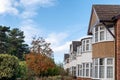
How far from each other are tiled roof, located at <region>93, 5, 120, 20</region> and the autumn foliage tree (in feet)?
69.5

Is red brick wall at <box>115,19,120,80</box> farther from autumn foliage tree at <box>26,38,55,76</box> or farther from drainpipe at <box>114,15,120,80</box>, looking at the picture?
autumn foliage tree at <box>26,38,55,76</box>

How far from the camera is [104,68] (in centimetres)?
3222

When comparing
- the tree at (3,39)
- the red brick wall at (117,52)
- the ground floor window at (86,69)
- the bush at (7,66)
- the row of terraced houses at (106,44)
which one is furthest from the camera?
the tree at (3,39)

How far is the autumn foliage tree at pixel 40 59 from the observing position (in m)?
55.2

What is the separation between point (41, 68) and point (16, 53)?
41398mm

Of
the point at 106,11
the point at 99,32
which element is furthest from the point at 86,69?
the point at 99,32

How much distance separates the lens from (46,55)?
57500 mm

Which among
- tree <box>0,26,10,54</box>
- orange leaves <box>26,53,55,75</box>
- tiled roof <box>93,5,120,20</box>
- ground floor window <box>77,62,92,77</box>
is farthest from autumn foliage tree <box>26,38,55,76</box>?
tree <box>0,26,10,54</box>

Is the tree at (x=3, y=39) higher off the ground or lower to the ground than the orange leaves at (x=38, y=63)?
higher

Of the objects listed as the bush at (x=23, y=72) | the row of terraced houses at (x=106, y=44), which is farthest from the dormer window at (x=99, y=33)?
the bush at (x=23, y=72)

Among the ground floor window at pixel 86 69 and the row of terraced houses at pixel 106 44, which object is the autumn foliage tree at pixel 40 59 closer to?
the ground floor window at pixel 86 69

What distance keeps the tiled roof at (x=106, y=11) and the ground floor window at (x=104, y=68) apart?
405 cm

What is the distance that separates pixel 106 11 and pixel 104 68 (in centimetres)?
606

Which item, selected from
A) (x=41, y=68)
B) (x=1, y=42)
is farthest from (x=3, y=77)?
(x=1, y=42)
